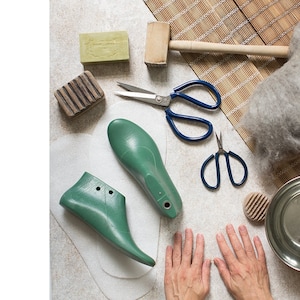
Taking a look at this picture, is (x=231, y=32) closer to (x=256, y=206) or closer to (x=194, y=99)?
(x=194, y=99)

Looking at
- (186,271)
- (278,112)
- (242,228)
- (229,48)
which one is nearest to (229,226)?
(242,228)

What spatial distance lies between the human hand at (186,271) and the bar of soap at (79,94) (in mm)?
330

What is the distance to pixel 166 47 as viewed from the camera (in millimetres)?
985

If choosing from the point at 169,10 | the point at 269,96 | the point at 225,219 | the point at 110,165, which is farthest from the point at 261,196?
the point at 169,10

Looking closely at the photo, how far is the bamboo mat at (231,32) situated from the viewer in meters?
1.02

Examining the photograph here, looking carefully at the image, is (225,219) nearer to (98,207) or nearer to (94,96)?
(98,207)

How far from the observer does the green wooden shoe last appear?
96cm

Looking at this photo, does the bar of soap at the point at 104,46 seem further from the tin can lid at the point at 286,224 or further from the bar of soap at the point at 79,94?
the tin can lid at the point at 286,224

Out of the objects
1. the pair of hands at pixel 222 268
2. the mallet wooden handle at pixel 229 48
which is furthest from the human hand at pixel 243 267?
the mallet wooden handle at pixel 229 48

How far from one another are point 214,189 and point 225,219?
0.07 metres

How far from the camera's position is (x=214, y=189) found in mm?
1016

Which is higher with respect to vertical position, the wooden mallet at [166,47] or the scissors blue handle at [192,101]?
the wooden mallet at [166,47]

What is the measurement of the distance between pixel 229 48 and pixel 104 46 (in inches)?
10.1
